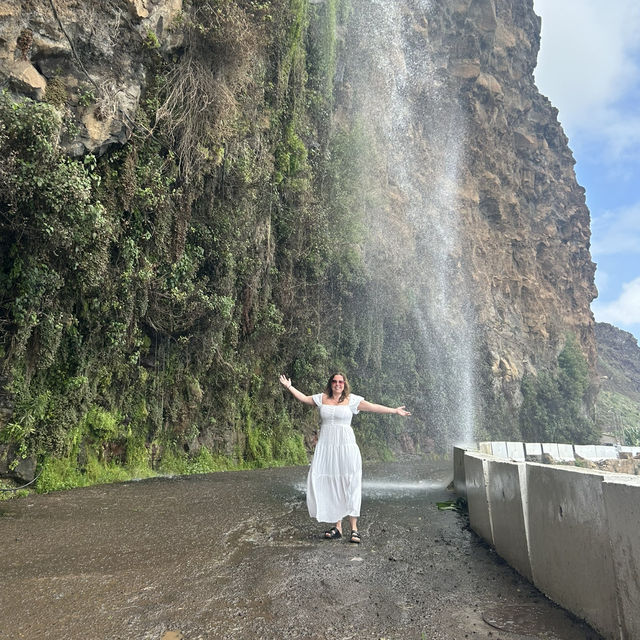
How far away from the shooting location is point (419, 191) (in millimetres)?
33906

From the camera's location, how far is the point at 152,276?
10578 millimetres

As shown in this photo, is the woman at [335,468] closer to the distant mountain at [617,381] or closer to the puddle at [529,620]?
the puddle at [529,620]

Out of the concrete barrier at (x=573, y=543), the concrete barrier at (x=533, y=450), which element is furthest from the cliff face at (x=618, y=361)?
the concrete barrier at (x=573, y=543)

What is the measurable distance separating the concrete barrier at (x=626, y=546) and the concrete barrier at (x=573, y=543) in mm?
103

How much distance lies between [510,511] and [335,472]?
6.33 feet

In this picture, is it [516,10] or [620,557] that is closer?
[620,557]

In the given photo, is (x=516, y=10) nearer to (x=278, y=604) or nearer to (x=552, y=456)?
(x=552, y=456)

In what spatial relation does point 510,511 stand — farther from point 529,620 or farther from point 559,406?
point 559,406

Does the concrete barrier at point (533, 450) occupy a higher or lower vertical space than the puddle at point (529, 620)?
higher

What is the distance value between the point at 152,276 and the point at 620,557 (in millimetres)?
9776

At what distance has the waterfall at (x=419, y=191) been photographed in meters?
28.6

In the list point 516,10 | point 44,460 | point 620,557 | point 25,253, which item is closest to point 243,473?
point 44,460

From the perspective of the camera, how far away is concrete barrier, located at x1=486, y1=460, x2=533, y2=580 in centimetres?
401

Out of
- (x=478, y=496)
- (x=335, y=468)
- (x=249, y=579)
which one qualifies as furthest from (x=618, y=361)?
(x=249, y=579)
